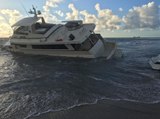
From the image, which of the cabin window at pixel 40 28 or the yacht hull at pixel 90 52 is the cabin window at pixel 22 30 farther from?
the yacht hull at pixel 90 52

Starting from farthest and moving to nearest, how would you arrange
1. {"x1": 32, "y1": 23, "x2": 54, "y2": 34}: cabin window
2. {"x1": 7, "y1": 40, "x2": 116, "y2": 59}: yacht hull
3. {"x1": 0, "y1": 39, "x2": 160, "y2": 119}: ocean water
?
{"x1": 32, "y1": 23, "x2": 54, "y2": 34}: cabin window, {"x1": 7, "y1": 40, "x2": 116, "y2": 59}: yacht hull, {"x1": 0, "y1": 39, "x2": 160, "y2": 119}: ocean water

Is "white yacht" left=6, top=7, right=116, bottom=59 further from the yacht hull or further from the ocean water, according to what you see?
the ocean water

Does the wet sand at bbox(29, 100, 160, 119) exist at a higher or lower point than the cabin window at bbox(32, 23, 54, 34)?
higher

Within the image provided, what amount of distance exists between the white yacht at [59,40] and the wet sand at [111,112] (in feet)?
41.1

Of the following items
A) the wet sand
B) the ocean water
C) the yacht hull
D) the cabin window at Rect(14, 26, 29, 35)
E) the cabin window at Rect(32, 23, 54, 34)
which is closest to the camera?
the wet sand

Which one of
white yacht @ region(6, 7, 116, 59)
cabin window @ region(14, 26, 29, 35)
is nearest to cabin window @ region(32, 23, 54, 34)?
white yacht @ region(6, 7, 116, 59)

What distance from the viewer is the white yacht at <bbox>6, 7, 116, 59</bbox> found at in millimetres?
23109

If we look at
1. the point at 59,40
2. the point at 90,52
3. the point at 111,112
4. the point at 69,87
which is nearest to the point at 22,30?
the point at 59,40

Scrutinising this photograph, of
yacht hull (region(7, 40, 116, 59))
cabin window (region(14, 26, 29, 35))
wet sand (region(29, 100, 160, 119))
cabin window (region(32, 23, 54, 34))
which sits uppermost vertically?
wet sand (region(29, 100, 160, 119))

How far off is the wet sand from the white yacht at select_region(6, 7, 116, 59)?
1253cm

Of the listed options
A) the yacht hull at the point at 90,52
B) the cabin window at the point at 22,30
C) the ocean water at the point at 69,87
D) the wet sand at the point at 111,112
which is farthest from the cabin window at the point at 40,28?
the wet sand at the point at 111,112

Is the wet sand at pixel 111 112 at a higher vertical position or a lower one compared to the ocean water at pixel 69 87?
higher

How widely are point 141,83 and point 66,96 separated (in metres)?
4.45

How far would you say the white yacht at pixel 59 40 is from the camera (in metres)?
23.1
